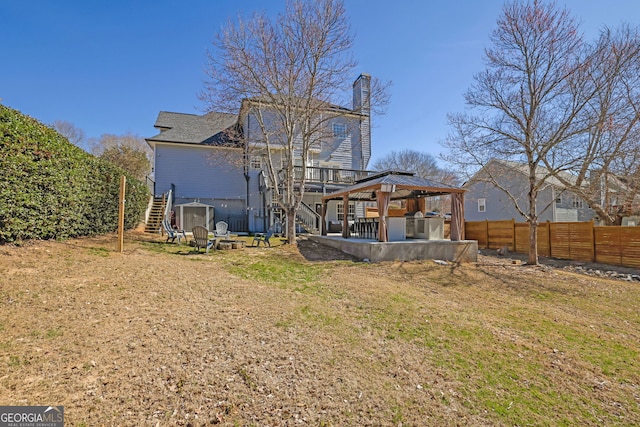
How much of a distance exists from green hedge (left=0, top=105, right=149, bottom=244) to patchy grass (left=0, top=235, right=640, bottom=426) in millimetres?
595

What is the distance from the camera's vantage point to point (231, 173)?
63.1 feet

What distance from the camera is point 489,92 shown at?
37.9 ft

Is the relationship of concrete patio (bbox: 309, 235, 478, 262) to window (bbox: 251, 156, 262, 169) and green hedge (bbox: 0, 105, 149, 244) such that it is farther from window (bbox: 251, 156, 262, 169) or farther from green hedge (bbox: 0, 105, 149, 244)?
window (bbox: 251, 156, 262, 169)

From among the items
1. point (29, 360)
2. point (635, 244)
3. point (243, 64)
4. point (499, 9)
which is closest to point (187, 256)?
point (29, 360)

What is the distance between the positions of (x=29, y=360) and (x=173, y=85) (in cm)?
1364

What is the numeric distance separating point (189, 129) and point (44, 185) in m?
15.0

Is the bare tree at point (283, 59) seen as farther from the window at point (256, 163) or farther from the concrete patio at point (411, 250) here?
the window at point (256, 163)

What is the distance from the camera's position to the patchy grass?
2479mm

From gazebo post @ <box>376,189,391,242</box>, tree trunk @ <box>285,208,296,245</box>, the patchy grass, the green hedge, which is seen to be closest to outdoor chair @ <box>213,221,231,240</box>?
tree trunk @ <box>285,208,296,245</box>

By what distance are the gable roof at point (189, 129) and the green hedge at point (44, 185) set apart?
32.6 feet

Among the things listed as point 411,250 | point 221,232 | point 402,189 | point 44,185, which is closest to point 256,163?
point 221,232

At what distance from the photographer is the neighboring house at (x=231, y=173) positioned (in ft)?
57.5

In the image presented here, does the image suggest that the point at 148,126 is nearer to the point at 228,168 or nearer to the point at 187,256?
the point at 228,168

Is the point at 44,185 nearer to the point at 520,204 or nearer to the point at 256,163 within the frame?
the point at 256,163
